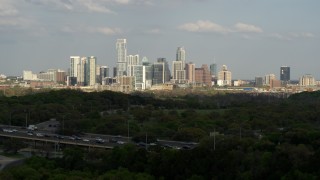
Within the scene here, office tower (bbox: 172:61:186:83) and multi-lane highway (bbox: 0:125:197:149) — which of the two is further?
office tower (bbox: 172:61:186:83)

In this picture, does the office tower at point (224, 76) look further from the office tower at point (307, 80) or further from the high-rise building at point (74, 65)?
the high-rise building at point (74, 65)

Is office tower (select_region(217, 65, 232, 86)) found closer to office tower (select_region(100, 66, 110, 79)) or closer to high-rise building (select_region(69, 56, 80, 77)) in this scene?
office tower (select_region(100, 66, 110, 79))

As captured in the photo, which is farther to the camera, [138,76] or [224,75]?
[224,75]

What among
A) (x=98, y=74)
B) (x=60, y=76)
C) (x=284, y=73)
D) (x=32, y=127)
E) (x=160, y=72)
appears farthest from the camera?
(x=284, y=73)

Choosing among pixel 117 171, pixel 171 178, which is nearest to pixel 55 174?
pixel 117 171

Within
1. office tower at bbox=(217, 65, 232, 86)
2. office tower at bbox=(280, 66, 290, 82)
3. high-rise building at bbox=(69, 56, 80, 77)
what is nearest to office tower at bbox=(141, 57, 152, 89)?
high-rise building at bbox=(69, 56, 80, 77)

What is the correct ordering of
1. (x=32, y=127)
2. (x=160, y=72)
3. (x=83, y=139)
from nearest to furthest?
(x=83, y=139) → (x=32, y=127) → (x=160, y=72)

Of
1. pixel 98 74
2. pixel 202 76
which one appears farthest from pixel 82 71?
pixel 202 76

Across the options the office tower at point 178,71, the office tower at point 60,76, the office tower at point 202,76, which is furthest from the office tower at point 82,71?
the office tower at point 202,76

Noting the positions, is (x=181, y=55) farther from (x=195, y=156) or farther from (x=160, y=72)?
(x=195, y=156)
